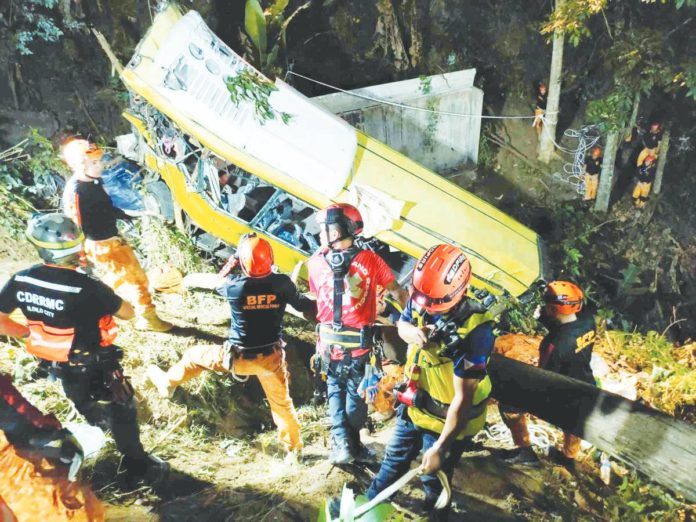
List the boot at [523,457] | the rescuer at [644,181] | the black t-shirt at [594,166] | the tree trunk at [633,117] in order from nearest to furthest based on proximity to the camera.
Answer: the boot at [523,457], the tree trunk at [633,117], the rescuer at [644,181], the black t-shirt at [594,166]

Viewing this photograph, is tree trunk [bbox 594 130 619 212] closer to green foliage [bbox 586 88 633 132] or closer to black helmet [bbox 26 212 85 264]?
green foliage [bbox 586 88 633 132]

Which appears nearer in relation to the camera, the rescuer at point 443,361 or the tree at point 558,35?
the rescuer at point 443,361

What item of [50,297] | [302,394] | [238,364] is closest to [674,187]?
[302,394]

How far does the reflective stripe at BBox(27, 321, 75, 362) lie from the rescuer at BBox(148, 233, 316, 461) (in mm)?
904

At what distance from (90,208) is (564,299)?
4.01 m

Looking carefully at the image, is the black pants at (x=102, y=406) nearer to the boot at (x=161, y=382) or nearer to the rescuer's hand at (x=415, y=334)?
the boot at (x=161, y=382)

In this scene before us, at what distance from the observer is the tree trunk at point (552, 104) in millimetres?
8586

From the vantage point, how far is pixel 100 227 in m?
4.16

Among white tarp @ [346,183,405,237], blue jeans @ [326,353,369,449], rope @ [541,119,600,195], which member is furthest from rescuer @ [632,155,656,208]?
blue jeans @ [326,353,369,449]

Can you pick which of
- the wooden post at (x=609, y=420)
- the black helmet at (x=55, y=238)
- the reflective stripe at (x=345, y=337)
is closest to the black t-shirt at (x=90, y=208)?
the black helmet at (x=55, y=238)

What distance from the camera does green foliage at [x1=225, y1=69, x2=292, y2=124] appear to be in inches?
210

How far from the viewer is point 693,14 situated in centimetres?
759

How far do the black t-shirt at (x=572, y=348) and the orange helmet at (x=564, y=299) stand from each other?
0.11 meters

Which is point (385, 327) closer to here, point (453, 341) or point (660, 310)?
point (453, 341)
